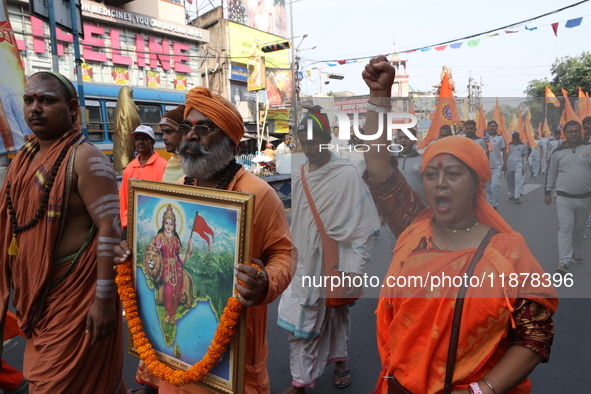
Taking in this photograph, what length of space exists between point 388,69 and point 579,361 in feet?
9.34

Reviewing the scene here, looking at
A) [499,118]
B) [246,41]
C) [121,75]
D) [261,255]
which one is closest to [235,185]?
[261,255]

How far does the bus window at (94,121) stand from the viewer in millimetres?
11289

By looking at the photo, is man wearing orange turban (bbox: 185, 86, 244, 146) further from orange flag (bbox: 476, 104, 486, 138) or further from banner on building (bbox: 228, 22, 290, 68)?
banner on building (bbox: 228, 22, 290, 68)

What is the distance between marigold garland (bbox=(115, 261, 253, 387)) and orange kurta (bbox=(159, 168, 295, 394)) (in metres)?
0.14

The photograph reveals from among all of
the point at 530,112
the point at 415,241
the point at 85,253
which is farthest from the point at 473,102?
the point at 85,253

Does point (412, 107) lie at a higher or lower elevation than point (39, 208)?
higher

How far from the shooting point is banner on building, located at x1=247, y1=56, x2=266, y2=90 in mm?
18031

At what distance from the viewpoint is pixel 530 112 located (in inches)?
81.3

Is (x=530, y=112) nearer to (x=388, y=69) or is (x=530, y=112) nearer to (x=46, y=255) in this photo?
(x=388, y=69)

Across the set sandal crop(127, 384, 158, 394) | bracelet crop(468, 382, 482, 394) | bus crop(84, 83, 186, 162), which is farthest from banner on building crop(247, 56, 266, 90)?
bracelet crop(468, 382, 482, 394)

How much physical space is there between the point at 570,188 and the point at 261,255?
1677mm

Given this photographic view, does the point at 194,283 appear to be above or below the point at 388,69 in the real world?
below

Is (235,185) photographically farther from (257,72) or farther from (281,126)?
(281,126)

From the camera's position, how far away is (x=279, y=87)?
75.8 feet
